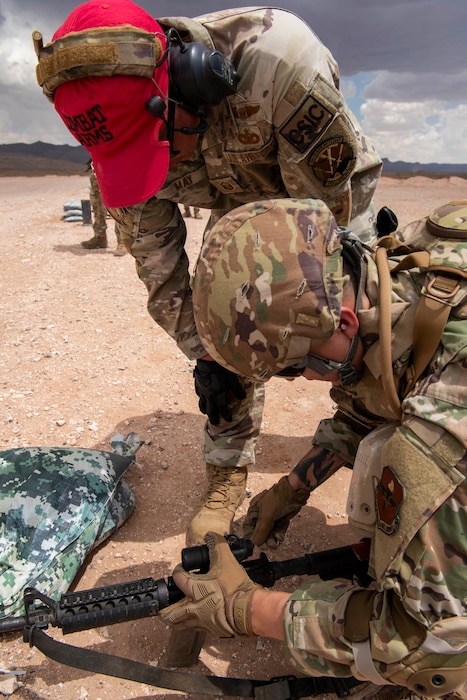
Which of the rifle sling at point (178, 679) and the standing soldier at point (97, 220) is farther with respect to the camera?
the standing soldier at point (97, 220)

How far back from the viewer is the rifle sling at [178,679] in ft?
5.97

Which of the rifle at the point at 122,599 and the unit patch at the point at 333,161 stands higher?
the unit patch at the point at 333,161

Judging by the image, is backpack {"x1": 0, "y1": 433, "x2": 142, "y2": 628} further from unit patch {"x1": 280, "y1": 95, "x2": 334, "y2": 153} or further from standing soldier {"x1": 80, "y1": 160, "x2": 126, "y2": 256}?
standing soldier {"x1": 80, "y1": 160, "x2": 126, "y2": 256}

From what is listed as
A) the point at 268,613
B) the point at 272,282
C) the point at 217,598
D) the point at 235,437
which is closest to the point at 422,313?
the point at 272,282

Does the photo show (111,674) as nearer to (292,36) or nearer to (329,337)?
(329,337)

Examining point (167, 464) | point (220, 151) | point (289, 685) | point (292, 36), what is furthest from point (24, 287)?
point (289, 685)

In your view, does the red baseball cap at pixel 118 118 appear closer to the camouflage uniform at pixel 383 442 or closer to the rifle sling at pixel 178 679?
the camouflage uniform at pixel 383 442

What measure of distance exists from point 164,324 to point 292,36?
137 centimetres

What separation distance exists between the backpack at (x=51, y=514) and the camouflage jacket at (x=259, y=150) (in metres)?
0.75

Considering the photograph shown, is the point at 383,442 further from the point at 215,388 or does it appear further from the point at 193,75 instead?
the point at 193,75

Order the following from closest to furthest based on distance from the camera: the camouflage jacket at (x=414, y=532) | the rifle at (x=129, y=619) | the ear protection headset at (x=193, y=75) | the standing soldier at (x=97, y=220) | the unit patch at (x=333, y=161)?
the camouflage jacket at (x=414, y=532) → the rifle at (x=129, y=619) → the ear protection headset at (x=193, y=75) → the unit patch at (x=333, y=161) → the standing soldier at (x=97, y=220)

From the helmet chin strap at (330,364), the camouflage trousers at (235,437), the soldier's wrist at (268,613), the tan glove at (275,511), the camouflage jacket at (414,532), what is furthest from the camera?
the camouflage trousers at (235,437)

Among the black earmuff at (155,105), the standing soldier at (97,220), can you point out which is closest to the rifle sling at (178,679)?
the black earmuff at (155,105)

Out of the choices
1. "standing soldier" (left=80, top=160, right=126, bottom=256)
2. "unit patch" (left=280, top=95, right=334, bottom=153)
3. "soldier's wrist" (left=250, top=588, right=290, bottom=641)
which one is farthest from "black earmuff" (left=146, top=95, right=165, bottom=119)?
"standing soldier" (left=80, top=160, right=126, bottom=256)
